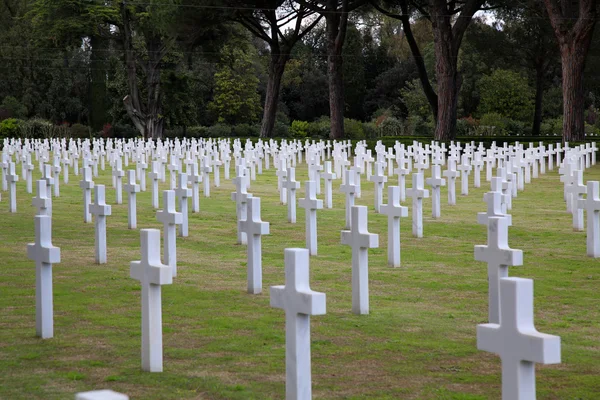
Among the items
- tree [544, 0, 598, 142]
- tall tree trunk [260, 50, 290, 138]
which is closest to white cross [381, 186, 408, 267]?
tree [544, 0, 598, 142]

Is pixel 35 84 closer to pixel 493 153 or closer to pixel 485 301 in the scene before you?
pixel 493 153

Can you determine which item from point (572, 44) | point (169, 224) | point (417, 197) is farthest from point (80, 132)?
point (169, 224)

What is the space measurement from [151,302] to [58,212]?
12.3 m

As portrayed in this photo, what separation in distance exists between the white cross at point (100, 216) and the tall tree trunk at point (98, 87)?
49.5 meters

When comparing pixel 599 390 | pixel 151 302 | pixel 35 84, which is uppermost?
pixel 35 84

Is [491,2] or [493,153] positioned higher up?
[491,2]

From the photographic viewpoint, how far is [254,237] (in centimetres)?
944

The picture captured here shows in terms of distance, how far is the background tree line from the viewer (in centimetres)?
4175

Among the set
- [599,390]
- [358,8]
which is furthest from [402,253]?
[358,8]

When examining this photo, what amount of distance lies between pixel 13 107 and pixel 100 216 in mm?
56432

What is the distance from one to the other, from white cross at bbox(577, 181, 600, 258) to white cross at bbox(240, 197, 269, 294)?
14.6 ft

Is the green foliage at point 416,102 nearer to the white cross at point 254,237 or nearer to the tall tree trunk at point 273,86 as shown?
the tall tree trunk at point 273,86

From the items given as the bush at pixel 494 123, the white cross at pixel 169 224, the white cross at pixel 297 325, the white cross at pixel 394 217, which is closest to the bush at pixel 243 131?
the bush at pixel 494 123

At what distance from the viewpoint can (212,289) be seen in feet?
33.1
